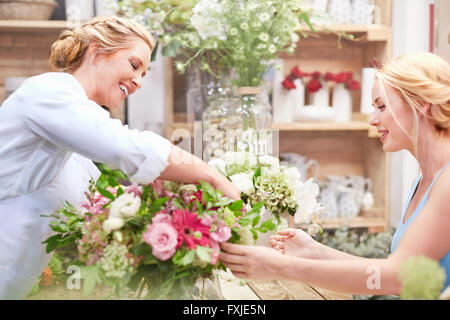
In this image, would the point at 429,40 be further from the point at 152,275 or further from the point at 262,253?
the point at 152,275

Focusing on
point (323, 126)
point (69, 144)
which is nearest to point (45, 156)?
Answer: point (69, 144)

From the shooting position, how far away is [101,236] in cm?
74

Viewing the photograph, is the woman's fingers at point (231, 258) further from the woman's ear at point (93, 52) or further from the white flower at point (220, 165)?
the woman's ear at point (93, 52)

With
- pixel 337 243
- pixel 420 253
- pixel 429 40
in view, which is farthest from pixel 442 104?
pixel 429 40

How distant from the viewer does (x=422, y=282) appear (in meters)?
0.70

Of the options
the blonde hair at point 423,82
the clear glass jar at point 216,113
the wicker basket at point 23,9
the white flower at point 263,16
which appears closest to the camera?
the blonde hair at point 423,82

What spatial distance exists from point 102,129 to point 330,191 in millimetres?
1761

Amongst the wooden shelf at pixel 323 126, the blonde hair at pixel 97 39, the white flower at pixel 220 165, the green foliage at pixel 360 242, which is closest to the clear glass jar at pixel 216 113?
the white flower at pixel 220 165

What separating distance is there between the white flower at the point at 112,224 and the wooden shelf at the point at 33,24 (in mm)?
1572

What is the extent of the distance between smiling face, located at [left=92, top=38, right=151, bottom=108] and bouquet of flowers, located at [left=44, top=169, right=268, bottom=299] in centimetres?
30

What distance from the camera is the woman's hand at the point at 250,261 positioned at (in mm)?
800

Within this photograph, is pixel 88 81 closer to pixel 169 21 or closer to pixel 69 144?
pixel 69 144

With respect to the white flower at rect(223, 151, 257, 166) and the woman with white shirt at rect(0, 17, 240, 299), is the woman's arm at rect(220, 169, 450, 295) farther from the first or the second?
the white flower at rect(223, 151, 257, 166)

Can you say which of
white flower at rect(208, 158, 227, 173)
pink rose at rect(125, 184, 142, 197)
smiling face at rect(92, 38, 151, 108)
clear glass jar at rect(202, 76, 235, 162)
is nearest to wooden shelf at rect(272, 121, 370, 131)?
clear glass jar at rect(202, 76, 235, 162)
